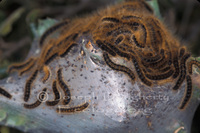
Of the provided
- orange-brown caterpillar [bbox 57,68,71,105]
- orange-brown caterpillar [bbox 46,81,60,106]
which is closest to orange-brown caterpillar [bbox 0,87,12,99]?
orange-brown caterpillar [bbox 46,81,60,106]

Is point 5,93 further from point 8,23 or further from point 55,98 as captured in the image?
point 8,23

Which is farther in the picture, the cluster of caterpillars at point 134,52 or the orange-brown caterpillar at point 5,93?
the orange-brown caterpillar at point 5,93

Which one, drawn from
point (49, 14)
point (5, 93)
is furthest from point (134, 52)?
point (49, 14)

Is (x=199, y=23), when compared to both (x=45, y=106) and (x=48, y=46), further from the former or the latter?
(x=45, y=106)

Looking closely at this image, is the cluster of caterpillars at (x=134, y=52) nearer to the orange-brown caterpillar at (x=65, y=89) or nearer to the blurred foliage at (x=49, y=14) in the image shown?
the orange-brown caterpillar at (x=65, y=89)

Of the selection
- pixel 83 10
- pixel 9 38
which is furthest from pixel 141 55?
pixel 9 38

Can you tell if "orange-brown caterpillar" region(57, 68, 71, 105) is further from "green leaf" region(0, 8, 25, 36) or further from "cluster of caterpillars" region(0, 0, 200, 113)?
"green leaf" region(0, 8, 25, 36)

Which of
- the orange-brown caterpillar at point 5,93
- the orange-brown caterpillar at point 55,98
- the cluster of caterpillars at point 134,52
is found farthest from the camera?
the orange-brown caterpillar at point 5,93

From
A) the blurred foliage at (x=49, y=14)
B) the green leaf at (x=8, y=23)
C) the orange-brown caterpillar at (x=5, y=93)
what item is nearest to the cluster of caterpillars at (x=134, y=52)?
the orange-brown caterpillar at (x=5, y=93)
